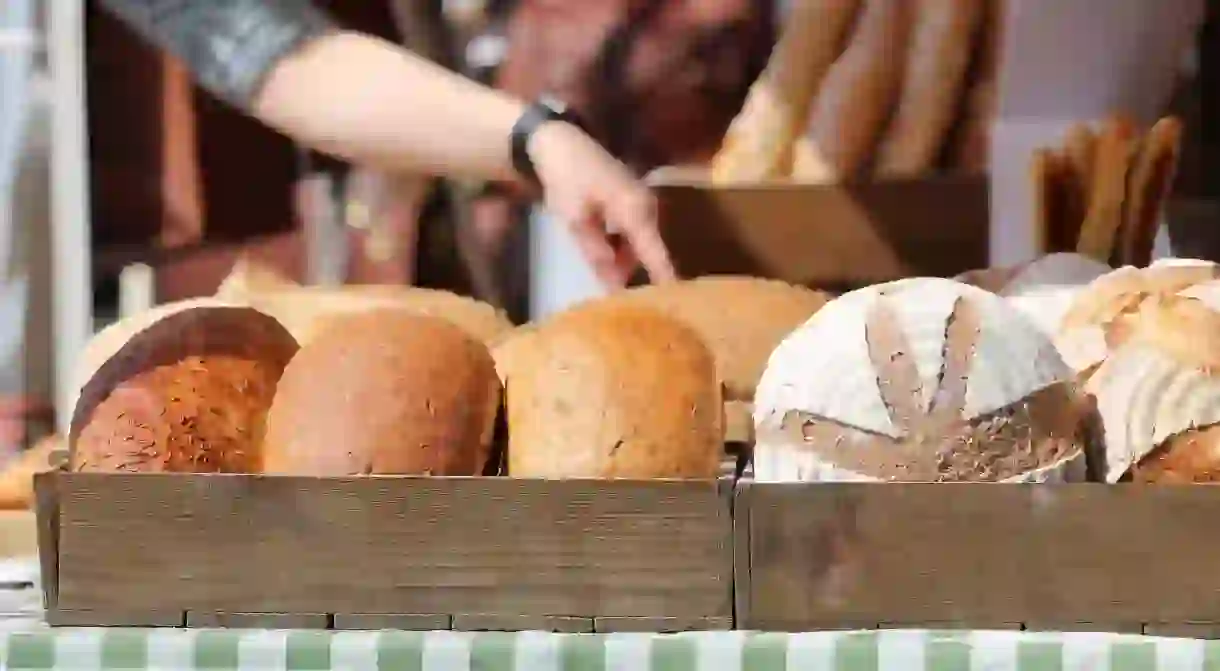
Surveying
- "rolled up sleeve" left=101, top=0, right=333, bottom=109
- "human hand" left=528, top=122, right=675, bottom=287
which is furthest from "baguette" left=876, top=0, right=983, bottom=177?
"rolled up sleeve" left=101, top=0, right=333, bottom=109

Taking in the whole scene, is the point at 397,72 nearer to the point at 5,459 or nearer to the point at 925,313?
the point at 5,459

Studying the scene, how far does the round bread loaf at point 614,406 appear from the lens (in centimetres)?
73

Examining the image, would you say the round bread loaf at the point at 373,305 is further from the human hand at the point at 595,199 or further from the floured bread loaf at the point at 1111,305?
the floured bread loaf at the point at 1111,305

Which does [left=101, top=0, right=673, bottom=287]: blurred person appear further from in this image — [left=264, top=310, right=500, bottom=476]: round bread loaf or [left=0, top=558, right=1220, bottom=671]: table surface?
[left=0, top=558, right=1220, bottom=671]: table surface

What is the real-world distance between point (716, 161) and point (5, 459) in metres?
0.87

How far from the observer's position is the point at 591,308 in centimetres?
86

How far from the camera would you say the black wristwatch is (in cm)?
132

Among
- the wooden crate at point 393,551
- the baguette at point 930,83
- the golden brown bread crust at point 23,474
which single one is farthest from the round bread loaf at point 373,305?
the baguette at point 930,83

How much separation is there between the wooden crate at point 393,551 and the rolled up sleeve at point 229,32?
0.73 metres

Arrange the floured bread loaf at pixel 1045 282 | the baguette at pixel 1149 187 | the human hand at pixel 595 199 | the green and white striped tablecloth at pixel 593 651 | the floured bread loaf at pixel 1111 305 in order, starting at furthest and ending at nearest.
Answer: the human hand at pixel 595 199 → the baguette at pixel 1149 187 → the floured bread loaf at pixel 1045 282 → the floured bread loaf at pixel 1111 305 → the green and white striped tablecloth at pixel 593 651

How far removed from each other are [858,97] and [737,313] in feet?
1.12

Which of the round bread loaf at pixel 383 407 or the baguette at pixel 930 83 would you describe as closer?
the round bread loaf at pixel 383 407

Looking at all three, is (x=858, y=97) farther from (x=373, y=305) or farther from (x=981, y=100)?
(x=373, y=305)

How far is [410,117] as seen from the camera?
1324 mm
